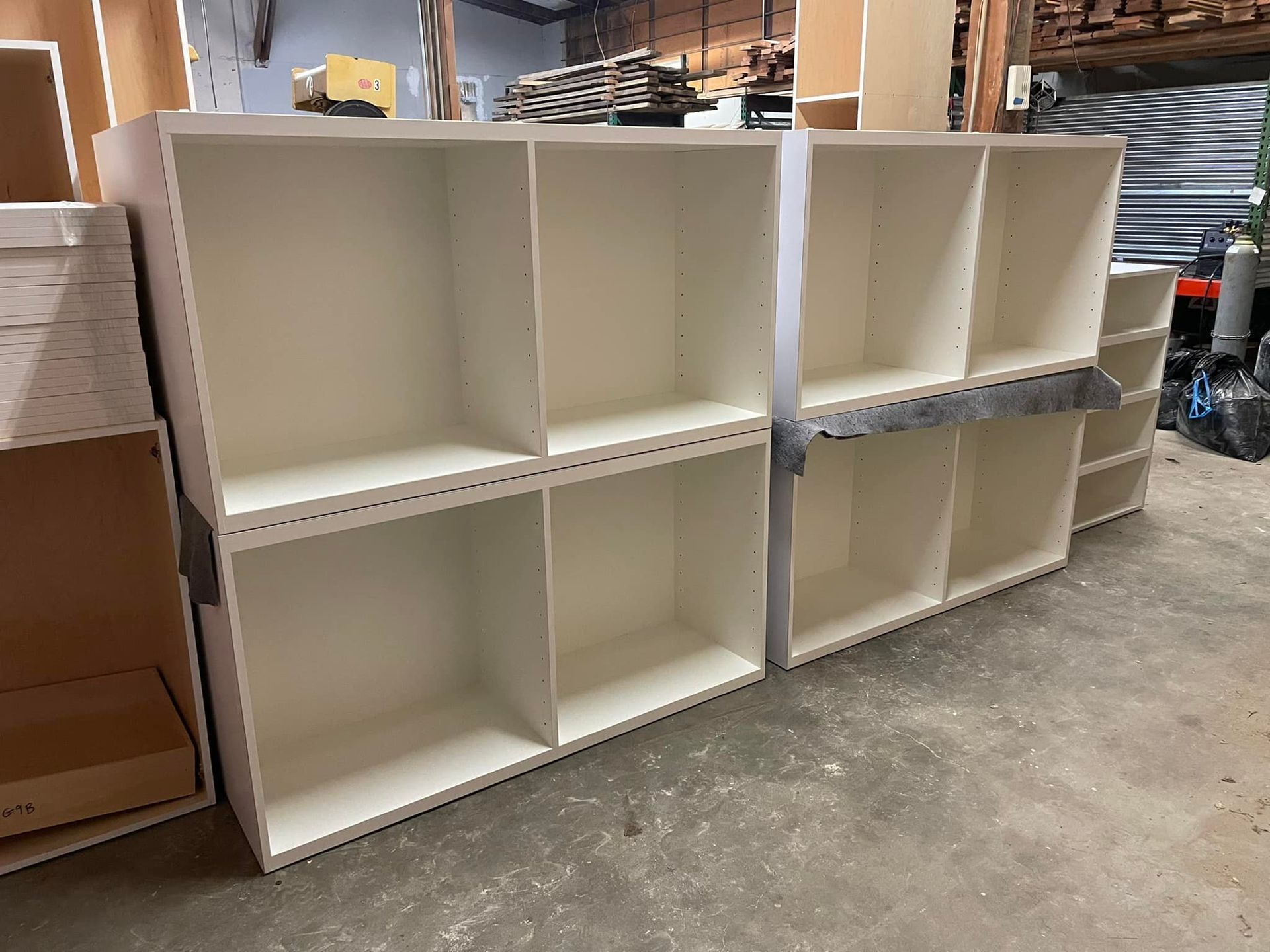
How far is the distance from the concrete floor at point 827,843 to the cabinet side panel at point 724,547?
21 centimetres

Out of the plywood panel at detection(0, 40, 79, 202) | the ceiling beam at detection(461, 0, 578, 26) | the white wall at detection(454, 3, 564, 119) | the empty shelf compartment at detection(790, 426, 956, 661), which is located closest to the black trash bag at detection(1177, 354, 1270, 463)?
the empty shelf compartment at detection(790, 426, 956, 661)

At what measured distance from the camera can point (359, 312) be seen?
2047 millimetres

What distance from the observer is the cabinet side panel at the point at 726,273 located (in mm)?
2217

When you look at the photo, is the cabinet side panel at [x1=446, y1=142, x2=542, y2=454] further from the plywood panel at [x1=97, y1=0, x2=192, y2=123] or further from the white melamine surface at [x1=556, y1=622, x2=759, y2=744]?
the plywood panel at [x1=97, y1=0, x2=192, y2=123]

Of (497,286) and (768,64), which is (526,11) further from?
(497,286)

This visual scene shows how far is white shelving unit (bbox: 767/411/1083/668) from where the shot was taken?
2672 mm

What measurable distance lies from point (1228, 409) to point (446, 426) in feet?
13.2

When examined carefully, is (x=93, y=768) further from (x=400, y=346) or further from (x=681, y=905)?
(x=681, y=905)

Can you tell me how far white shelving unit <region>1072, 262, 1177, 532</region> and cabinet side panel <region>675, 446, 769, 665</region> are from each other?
71.6 inches

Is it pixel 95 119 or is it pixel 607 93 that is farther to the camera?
pixel 607 93

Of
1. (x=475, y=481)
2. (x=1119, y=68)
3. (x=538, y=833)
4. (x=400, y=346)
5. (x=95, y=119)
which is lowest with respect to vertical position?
(x=538, y=833)

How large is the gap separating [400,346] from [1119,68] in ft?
22.3

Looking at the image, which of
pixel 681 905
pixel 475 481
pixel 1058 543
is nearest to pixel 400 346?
pixel 475 481

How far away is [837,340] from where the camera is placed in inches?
114
